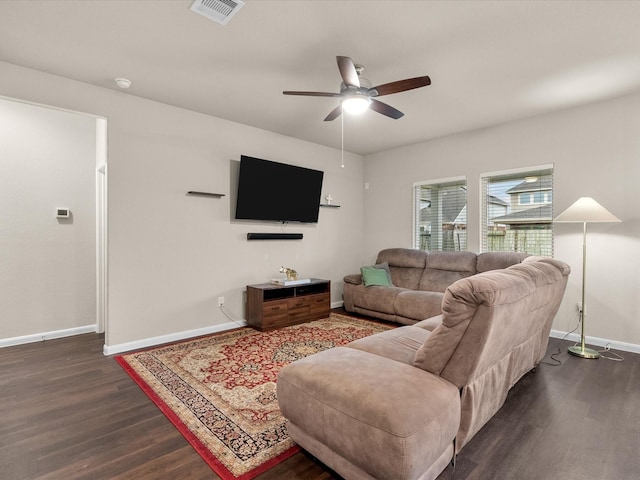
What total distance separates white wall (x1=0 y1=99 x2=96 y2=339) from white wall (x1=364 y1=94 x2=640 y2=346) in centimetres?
527

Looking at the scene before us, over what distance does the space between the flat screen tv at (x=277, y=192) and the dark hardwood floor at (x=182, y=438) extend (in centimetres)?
239

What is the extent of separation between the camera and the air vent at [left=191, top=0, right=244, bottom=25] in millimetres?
2145

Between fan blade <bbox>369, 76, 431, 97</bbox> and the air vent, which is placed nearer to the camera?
the air vent

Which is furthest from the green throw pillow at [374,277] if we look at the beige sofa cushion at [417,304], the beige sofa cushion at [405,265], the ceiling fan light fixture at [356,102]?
the ceiling fan light fixture at [356,102]

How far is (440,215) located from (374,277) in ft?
4.88

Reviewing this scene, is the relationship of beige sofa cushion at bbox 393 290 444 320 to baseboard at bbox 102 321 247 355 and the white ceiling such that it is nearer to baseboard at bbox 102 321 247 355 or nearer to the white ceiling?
baseboard at bbox 102 321 247 355

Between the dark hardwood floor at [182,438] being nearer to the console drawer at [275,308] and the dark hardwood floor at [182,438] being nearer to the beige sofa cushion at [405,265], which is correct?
the console drawer at [275,308]

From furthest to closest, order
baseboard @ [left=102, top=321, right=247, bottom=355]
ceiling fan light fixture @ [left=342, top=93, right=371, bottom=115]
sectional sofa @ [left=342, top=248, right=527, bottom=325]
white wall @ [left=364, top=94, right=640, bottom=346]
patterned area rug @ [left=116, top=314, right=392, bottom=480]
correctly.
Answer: sectional sofa @ [left=342, top=248, right=527, bottom=325], white wall @ [left=364, top=94, right=640, bottom=346], baseboard @ [left=102, top=321, right=247, bottom=355], ceiling fan light fixture @ [left=342, top=93, right=371, bottom=115], patterned area rug @ [left=116, top=314, right=392, bottom=480]

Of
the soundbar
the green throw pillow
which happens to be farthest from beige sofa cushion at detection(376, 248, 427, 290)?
the soundbar

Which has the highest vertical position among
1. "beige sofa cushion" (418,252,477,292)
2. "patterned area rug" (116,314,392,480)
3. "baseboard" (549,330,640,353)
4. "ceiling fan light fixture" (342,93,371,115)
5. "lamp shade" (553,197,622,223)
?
"ceiling fan light fixture" (342,93,371,115)

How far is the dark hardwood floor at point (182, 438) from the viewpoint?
1719 millimetres

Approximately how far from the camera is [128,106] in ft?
11.6

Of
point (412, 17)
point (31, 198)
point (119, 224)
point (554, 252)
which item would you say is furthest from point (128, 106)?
point (554, 252)

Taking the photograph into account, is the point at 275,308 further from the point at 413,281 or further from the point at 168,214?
the point at 413,281
